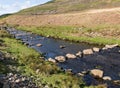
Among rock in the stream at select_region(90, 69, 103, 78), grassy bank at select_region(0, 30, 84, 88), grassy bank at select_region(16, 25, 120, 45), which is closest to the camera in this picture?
grassy bank at select_region(0, 30, 84, 88)

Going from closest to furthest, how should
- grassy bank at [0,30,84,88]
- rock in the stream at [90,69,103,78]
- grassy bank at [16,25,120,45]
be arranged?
grassy bank at [0,30,84,88]
rock in the stream at [90,69,103,78]
grassy bank at [16,25,120,45]

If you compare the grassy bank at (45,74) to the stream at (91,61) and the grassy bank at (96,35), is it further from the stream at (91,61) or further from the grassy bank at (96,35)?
the grassy bank at (96,35)

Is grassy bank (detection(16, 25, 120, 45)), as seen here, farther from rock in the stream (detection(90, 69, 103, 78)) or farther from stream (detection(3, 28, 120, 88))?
rock in the stream (detection(90, 69, 103, 78))

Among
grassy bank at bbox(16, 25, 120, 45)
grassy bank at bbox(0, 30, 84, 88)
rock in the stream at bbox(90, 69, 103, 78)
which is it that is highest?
grassy bank at bbox(0, 30, 84, 88)

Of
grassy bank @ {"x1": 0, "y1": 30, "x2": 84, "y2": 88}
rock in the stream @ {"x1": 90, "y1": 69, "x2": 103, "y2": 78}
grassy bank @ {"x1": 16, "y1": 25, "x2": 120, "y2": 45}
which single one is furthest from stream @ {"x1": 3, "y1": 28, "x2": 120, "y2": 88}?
grassy bank @ {"x1": 16, "y1": 25, "x2": 120, "y2": 45}

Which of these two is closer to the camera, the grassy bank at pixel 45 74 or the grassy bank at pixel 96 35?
the grassy bank at pixel 45 74

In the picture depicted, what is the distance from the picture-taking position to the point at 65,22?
100688 millimetres

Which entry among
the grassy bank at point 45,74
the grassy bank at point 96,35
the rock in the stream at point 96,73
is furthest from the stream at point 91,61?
the grassy bank at point 96,35

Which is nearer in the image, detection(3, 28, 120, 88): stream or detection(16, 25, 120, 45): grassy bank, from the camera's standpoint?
detection(3, 28, 120, 88): stream

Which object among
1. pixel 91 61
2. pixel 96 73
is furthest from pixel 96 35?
pixel 96 73

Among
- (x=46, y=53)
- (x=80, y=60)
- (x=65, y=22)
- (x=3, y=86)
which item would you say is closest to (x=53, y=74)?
(x=3, y=86)

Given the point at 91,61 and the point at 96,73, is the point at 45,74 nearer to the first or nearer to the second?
the point at 96,73

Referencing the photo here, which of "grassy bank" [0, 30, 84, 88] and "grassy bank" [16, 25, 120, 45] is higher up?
"grassy bank" [0, 30, 84, 88]

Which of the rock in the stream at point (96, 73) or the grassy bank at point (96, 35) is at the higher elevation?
the rock in the stream at point (96, 73)
